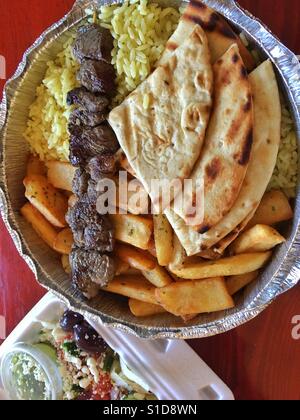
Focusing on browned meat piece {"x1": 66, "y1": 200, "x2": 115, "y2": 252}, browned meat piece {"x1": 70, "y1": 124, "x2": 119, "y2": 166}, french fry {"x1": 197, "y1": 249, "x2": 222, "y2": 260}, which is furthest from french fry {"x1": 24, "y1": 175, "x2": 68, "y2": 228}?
french fry {"x1": 197, "y1": 249, "x2": 222, "y2": 260}

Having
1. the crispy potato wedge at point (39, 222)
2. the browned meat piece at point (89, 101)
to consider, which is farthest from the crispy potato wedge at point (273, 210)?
the crispy potato wedge at point (39, 222)

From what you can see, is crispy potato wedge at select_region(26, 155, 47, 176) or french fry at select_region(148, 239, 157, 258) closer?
french fry at select_region(148, 239, 157, 258)

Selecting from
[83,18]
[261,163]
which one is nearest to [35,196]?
[83,18]

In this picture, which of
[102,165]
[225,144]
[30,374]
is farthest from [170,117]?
[30,374]

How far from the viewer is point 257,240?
1942 mm

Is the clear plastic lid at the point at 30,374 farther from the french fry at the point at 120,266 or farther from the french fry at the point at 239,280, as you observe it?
the french fry at the point at 239,280

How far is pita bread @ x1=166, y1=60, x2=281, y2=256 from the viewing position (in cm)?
189

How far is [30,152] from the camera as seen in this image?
233 centimetres

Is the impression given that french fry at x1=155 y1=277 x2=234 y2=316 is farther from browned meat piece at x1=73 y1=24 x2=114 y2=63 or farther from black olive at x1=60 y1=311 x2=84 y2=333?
browned meat piece at x1=73 y1=24 x2=114 y2=63

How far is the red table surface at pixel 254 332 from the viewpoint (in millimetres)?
2184

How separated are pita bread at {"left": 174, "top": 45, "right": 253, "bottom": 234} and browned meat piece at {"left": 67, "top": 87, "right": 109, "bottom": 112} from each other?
41cm

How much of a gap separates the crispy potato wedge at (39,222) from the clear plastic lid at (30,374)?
621mm

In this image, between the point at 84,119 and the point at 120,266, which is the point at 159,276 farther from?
the point at 84,119

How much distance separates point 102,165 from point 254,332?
985 millimetres
